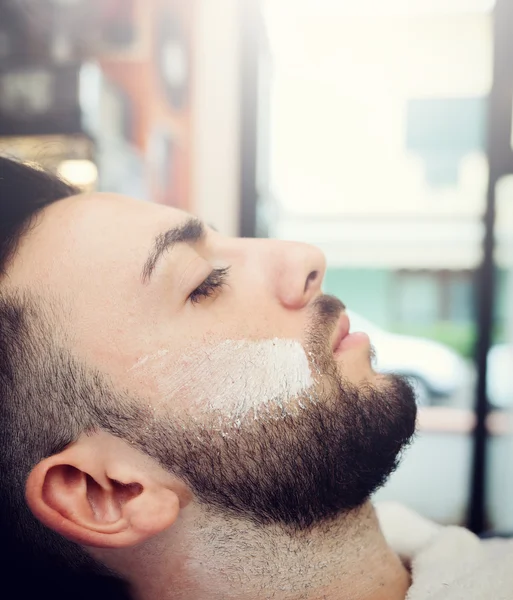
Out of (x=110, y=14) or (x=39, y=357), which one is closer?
(x=39, y=357)

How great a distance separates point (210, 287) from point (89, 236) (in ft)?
0.55

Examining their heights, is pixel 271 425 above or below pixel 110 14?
below

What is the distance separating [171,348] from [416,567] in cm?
45

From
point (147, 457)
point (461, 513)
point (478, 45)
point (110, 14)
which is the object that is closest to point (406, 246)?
point (478, 45)

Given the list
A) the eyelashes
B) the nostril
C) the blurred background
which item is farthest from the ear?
the blurred background

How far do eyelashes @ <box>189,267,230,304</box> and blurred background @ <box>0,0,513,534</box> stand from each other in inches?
13.8

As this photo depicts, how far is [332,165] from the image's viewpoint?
111 cm

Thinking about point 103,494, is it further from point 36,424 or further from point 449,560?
point 449,560

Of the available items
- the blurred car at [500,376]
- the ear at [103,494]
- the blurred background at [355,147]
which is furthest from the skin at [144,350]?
the blurred car at [500,376]

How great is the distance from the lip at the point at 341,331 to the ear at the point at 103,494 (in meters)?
0.26

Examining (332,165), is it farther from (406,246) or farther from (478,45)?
(478,45)

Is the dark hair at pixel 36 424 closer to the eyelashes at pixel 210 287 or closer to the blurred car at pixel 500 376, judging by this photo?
the eyelashes at pixel 210 287

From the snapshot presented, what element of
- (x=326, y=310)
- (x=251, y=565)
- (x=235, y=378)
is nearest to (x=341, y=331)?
(x=326, y=310)

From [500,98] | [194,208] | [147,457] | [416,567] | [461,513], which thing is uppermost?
[500,98]
